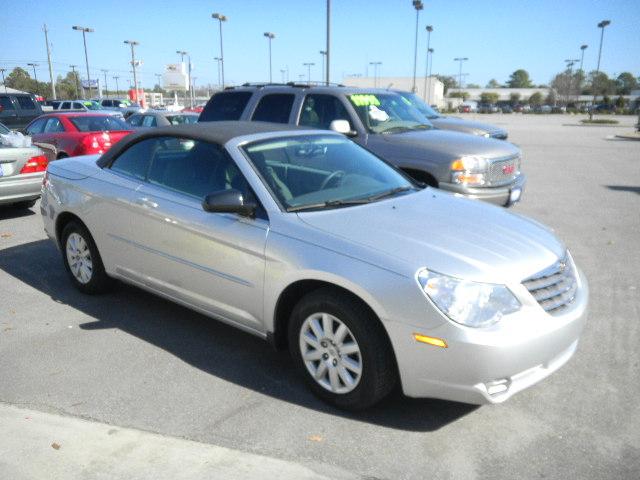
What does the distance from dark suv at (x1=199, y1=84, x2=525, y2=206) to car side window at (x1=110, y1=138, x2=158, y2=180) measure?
9.17 ft

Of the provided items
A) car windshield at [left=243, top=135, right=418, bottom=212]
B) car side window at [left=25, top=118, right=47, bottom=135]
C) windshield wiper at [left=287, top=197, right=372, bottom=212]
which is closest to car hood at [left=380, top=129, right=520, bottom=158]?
car windshield at [left=243, top=135, right=418, bottom=212]

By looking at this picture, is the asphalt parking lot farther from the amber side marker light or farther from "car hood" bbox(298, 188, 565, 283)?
"car hood" bbox(298, 188, 565, 283)

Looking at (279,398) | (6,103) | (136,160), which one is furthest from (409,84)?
(279,398)

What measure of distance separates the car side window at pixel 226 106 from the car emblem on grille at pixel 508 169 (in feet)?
12.0

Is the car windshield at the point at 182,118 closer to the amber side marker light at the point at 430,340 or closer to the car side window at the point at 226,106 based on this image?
the car side window at the point at 226,106

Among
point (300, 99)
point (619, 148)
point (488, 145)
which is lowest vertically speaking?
point (619, 148)

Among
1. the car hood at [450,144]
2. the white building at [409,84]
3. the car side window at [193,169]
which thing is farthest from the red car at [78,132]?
the white building at [409,84]

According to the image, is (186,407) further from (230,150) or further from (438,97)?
(438,97)

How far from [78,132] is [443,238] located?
9734 mm

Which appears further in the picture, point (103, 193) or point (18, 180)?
point (18, 180)

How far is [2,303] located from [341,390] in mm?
3431

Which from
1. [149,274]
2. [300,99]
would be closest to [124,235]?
[149,274]

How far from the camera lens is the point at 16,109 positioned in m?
21.9

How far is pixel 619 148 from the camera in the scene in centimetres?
2120
